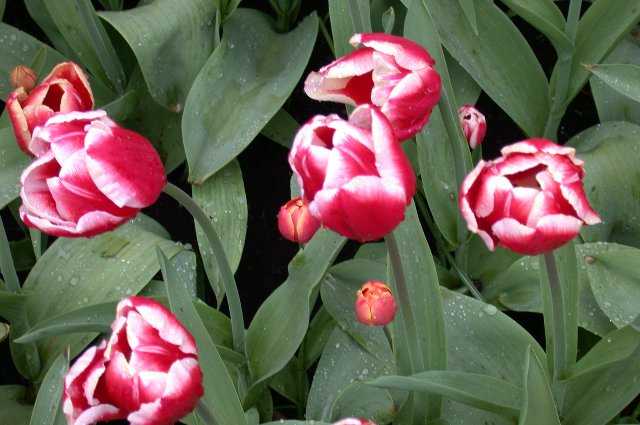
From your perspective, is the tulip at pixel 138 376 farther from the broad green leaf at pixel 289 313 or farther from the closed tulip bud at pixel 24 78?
the closed tulip bud at pixel 24 78

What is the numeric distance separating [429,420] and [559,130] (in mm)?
799

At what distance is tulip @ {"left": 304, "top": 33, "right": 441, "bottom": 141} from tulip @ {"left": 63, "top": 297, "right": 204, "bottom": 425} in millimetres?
290

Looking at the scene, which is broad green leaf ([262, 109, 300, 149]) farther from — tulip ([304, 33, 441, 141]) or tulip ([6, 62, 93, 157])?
tulip ([304, 33, 441, 141])

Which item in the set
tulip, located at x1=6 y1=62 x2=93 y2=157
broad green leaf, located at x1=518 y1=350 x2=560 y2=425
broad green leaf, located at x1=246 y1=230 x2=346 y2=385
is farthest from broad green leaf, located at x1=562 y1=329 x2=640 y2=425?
tulip, located at x1=6 y1=62 x2=93 y2=157

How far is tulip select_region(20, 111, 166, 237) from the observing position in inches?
33.7

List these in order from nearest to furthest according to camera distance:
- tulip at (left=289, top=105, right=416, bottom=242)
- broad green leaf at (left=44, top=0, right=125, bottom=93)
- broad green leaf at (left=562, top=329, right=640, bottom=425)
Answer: tulip at (left=289, top=105, right=416, bottom=242) < broad green leaf at (left=562, top=329, right=640, bottom=425) < broad green leaf at (left=44, top=0, right=125, bottom=93)

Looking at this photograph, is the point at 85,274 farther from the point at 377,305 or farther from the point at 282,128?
the point at 377,305

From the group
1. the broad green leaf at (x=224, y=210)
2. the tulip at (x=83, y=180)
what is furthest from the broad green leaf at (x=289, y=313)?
the tulip at (x=83, y=180)

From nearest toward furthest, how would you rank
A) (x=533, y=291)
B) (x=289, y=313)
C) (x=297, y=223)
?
(x=297, y=223) → (x=289, y=313) → (x=533, y=291)

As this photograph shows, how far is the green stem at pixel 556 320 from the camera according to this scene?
3.06 ft

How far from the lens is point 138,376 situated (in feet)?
2.56

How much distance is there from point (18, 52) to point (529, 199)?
1.14 meters

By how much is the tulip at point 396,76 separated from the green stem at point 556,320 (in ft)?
0.60

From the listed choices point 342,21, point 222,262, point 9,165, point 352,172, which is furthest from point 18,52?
point 352,172
